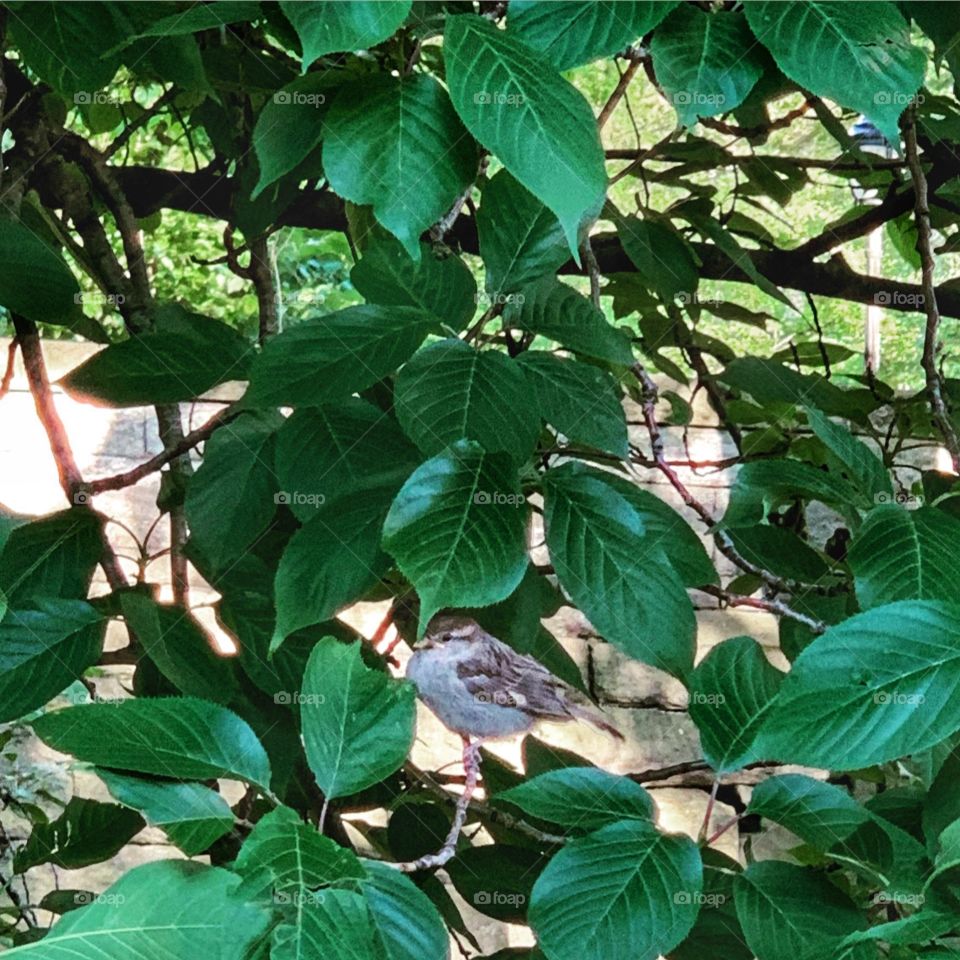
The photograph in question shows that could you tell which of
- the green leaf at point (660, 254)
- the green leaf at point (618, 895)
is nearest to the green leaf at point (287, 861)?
the green leaf at point (618, 895)

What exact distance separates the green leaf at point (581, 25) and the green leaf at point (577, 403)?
17cm

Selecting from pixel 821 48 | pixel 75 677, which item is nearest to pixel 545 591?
pixel 75 677

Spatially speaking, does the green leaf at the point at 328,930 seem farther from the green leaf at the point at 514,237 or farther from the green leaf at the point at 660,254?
the green leaf at the point at 660,254

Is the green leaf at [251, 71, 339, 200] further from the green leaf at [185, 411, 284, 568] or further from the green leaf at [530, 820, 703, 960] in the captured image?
the green leaf at [530, 820, 703, 960]

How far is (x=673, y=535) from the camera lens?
662 millimetres

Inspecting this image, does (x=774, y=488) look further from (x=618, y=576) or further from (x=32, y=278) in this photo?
(x=32, y=278)

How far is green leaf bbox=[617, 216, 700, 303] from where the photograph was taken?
945 millimetres

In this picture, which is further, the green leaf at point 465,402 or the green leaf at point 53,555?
the green leaf at point 53,555

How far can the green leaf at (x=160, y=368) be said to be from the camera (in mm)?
712

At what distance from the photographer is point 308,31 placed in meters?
0.45

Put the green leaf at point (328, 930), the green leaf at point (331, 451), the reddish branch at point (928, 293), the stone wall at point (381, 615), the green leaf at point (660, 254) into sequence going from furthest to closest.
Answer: the stone wall at point (381, 615)
the green leaf at point (660, 254)
the reddish branch at point (928, 293)
the green leaf at point (331, 451)
the green leaf at point (328, 930)

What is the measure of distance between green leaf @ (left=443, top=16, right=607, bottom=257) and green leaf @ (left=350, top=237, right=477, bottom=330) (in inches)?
6.3

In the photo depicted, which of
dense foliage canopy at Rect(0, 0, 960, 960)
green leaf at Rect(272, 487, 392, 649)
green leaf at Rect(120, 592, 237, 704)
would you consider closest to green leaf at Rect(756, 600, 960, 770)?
dense foliage canopy at Rect(0, 0, 960, 960)

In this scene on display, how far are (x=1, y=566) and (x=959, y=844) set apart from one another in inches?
21.3
